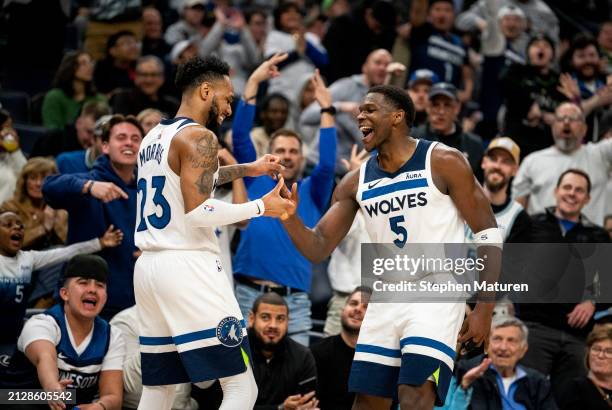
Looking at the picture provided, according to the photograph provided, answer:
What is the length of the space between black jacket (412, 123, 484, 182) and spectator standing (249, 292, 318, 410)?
265 cm

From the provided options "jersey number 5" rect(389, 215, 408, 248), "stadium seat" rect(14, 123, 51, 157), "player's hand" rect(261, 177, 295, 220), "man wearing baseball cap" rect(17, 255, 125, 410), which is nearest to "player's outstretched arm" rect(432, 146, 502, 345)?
"jersey number 5" rect(389, 215, 408, 248)

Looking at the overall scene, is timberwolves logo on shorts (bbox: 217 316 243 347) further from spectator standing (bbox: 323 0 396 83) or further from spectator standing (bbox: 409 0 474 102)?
spectator standing (bbox: 323 0 396 83)

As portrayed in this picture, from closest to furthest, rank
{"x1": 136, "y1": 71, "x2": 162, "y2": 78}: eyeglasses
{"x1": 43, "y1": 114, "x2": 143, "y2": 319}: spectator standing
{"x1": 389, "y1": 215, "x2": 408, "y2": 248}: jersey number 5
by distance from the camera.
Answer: {"x1": 389, "y1": 215, "x2": 408, "y2": 248}: jersey number 5
{"x1": 43, "y1": 114, "x2": 143, "y2": 319}: spectator standing
{"x1": 136, "y1": 71, "x2": 162, "y2": 78}: eyeglasses

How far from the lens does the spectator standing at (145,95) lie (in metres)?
10.6

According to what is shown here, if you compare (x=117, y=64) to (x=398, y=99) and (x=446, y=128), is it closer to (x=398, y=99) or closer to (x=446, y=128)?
(x=446, y=128)

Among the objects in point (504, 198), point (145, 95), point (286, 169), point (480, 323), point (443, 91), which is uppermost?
point (145, 95)

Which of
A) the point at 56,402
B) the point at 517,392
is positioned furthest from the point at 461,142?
the point at 56,402

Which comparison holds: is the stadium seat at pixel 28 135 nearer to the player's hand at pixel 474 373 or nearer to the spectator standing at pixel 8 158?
the spectator standing at pixel 8 158

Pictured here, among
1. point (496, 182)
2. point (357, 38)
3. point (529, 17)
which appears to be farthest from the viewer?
point (529, 17)

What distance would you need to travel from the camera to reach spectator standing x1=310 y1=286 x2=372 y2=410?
27.0 ft

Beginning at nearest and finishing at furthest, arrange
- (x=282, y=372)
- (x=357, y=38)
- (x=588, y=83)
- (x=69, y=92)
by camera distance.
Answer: (x=282, y=372) → (x=69, y=92) → (x=588, y=83) → (x=357, y=38)

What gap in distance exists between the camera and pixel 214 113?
6.12m

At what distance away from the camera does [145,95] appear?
35.1 feet

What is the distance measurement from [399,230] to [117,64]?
6.65m
